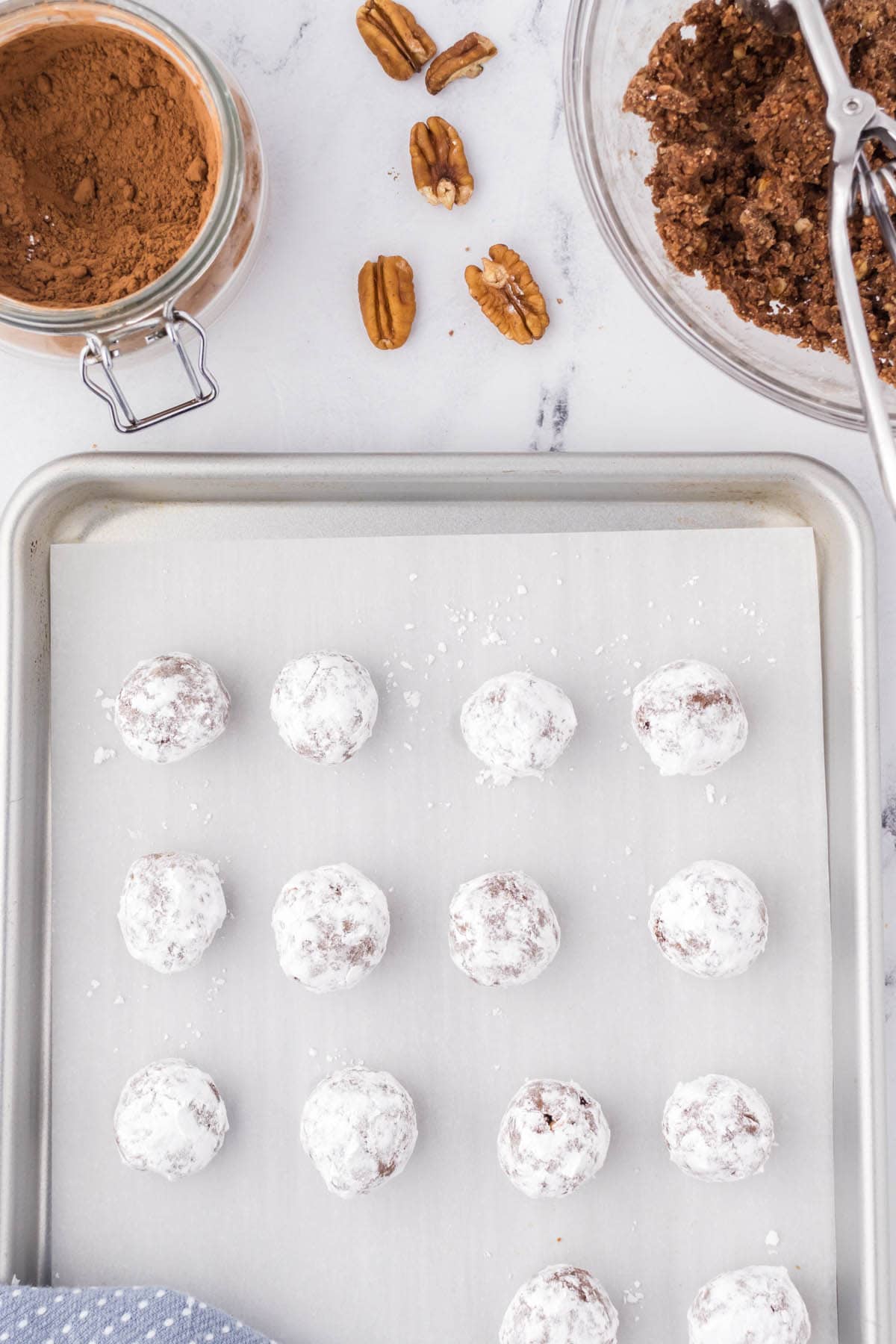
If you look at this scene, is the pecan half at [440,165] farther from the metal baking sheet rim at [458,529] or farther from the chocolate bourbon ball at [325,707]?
the chocolate bourbon ball at [325,707]

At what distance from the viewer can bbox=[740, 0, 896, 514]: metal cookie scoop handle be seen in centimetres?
80

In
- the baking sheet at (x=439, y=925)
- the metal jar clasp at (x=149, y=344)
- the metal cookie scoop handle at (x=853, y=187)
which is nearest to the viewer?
the metal cookie scoop handle at (x=853, y=187)

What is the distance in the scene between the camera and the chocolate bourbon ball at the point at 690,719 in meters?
0.99

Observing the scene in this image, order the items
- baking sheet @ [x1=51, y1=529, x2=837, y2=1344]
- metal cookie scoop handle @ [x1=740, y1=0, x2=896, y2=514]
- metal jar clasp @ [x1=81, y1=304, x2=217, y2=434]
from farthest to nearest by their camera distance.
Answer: baking sheet @ [x1=51, y1=529, x2=837, y2=1344], metal jar clasp @ [x1=81, y1=304, x2=217, y2=434], metal cookie scoop handle @ [x1=740, y1=0, x2=896, y2=514]

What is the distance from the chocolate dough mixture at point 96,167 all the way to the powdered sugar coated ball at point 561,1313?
91cm

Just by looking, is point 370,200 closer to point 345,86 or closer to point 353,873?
point 345,86

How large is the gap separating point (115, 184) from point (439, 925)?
0.71 meters

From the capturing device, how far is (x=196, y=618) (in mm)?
1051

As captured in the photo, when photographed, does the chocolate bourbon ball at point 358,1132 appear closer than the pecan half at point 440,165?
Yes

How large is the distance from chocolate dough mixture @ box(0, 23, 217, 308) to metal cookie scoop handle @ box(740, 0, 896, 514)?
474 millimetres

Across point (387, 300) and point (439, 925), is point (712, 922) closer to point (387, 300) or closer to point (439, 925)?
point (439, 925)

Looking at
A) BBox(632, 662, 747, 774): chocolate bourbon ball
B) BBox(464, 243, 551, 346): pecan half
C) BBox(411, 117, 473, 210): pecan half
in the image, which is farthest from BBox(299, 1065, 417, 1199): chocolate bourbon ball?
BBox(411, 117, 473, 210): pecan half

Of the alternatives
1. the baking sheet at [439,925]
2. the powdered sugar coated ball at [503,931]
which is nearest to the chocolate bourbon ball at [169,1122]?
the baking sheet at [439,925]

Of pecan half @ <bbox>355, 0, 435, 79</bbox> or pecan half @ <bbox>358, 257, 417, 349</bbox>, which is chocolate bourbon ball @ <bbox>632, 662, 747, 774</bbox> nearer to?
pecan half @ <bbox>358, 257, 417, 349</bbox>
